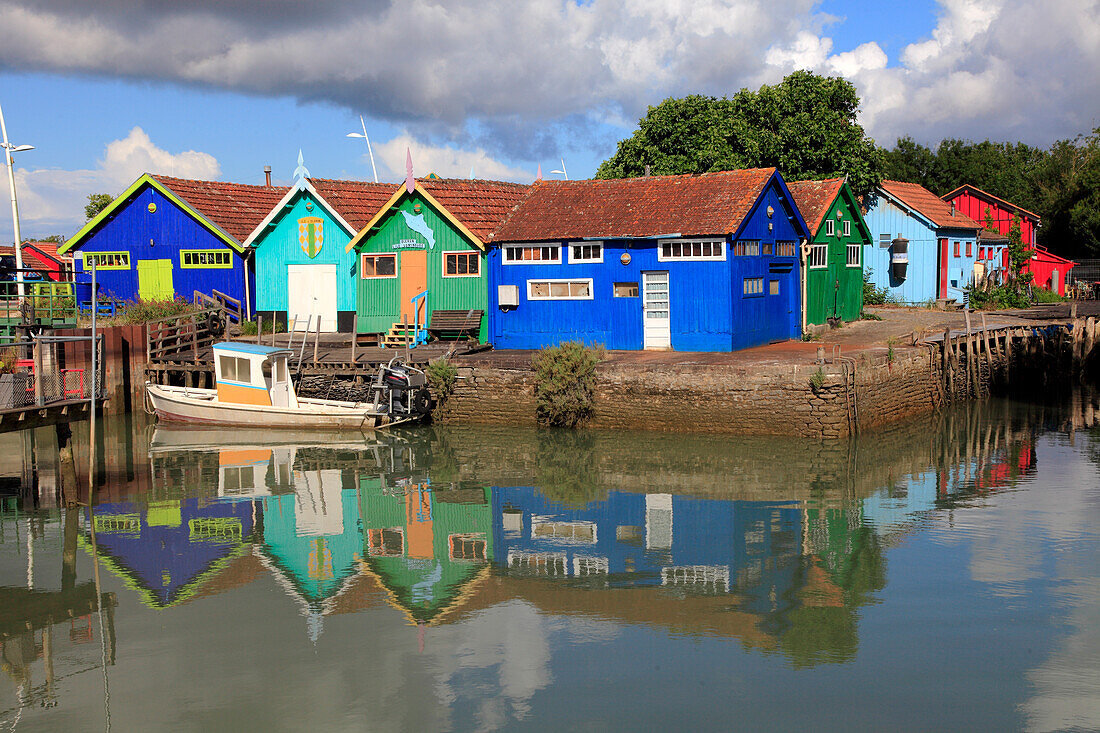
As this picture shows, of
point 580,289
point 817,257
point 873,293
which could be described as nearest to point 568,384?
point 580,289

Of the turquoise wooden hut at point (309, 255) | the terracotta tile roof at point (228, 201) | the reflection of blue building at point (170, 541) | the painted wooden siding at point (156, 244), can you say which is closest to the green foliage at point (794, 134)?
the turquoise wooden hut at point (309, 255)

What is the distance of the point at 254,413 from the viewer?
27047 mm

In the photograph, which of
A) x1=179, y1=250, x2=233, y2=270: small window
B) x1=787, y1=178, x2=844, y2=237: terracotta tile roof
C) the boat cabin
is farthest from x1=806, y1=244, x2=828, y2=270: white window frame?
Answer: x1=179, y1=250, x2=233, y2=270: small window

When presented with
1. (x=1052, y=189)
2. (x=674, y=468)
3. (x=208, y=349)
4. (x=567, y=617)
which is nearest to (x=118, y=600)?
(x=567, y=617)

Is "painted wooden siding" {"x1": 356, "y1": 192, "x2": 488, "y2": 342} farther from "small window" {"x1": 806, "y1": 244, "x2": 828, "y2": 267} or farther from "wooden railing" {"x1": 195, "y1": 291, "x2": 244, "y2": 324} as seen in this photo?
"small window" {"x1": 806, "y1": 244, "x2": 828, "y2": 267}

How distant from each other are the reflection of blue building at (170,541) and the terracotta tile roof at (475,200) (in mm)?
13957

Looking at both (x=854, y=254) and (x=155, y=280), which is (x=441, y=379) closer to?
(x=155, y=280)

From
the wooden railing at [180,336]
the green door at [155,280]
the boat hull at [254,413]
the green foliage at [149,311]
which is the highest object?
the green door at [155,280]

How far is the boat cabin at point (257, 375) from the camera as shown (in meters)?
27.0

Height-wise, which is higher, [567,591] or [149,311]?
[149,311]

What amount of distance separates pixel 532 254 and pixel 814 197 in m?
11.2

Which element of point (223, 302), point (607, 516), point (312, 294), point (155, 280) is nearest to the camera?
point (607, 516)

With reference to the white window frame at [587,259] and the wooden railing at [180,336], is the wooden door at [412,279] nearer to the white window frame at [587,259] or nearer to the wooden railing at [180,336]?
the white window frame at [587,259]

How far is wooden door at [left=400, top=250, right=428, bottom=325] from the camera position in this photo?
105ft
